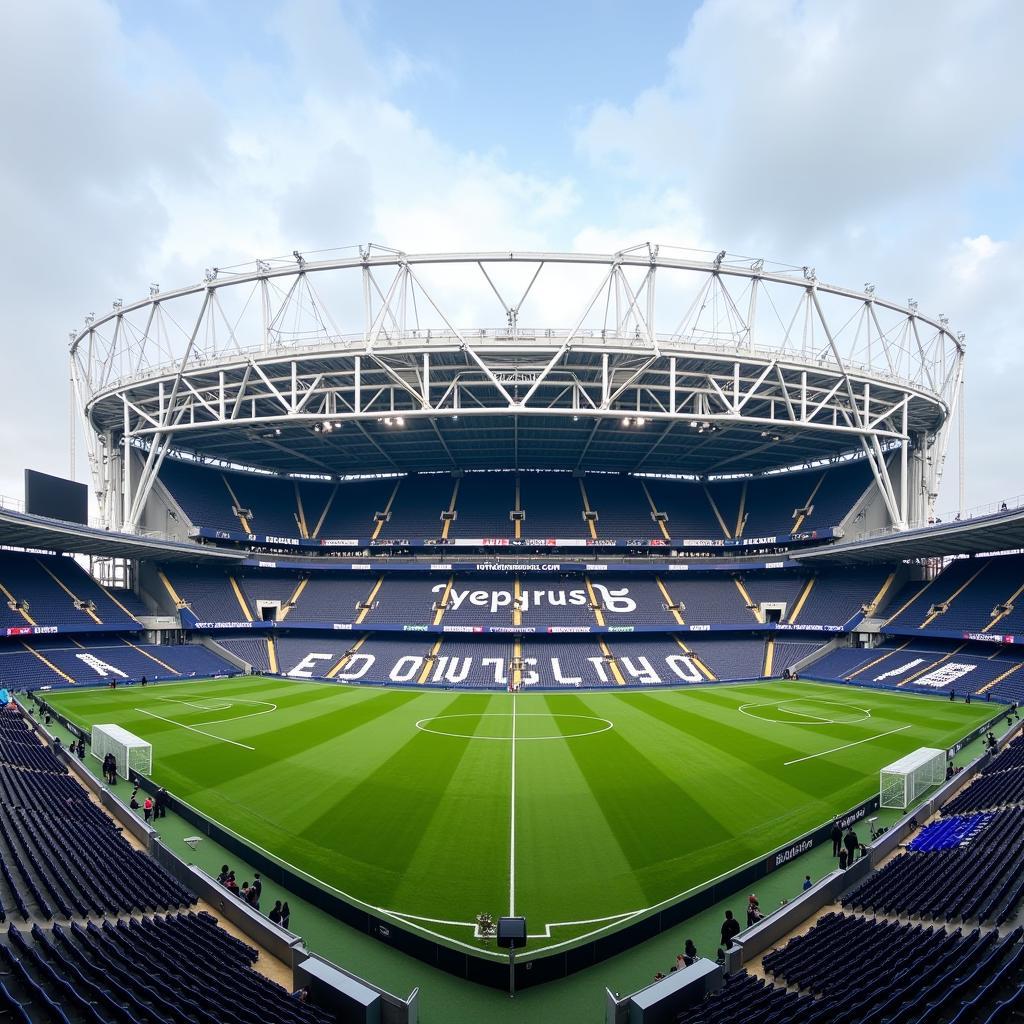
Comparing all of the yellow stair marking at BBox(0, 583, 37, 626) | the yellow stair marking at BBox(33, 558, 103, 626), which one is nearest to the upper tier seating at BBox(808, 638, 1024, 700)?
the yellow stair marking at BBox(33, 558, 103, 626)

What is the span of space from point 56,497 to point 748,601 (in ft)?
193

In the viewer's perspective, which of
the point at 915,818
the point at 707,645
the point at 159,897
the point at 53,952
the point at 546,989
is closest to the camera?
the point at 53,952

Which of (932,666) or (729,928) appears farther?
(932,666)

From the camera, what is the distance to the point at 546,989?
1077 cm

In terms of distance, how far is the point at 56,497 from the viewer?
154 feet

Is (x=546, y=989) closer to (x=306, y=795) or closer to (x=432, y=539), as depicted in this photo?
(x=306, y=795)

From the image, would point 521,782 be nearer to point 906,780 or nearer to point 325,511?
point 906,780

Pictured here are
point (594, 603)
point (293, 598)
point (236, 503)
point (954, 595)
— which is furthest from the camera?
point (236, 503)

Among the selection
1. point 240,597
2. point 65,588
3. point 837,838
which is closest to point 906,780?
point 837,838

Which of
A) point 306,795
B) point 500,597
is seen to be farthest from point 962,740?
point 500,597

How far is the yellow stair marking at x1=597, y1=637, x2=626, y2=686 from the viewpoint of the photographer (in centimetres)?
4528

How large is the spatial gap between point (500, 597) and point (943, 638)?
34.6 m

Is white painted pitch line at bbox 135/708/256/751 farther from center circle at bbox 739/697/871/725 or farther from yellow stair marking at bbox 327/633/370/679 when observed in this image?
center circle at bbox 739/697/871/725

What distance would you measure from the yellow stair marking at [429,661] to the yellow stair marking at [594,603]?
13.5 m
